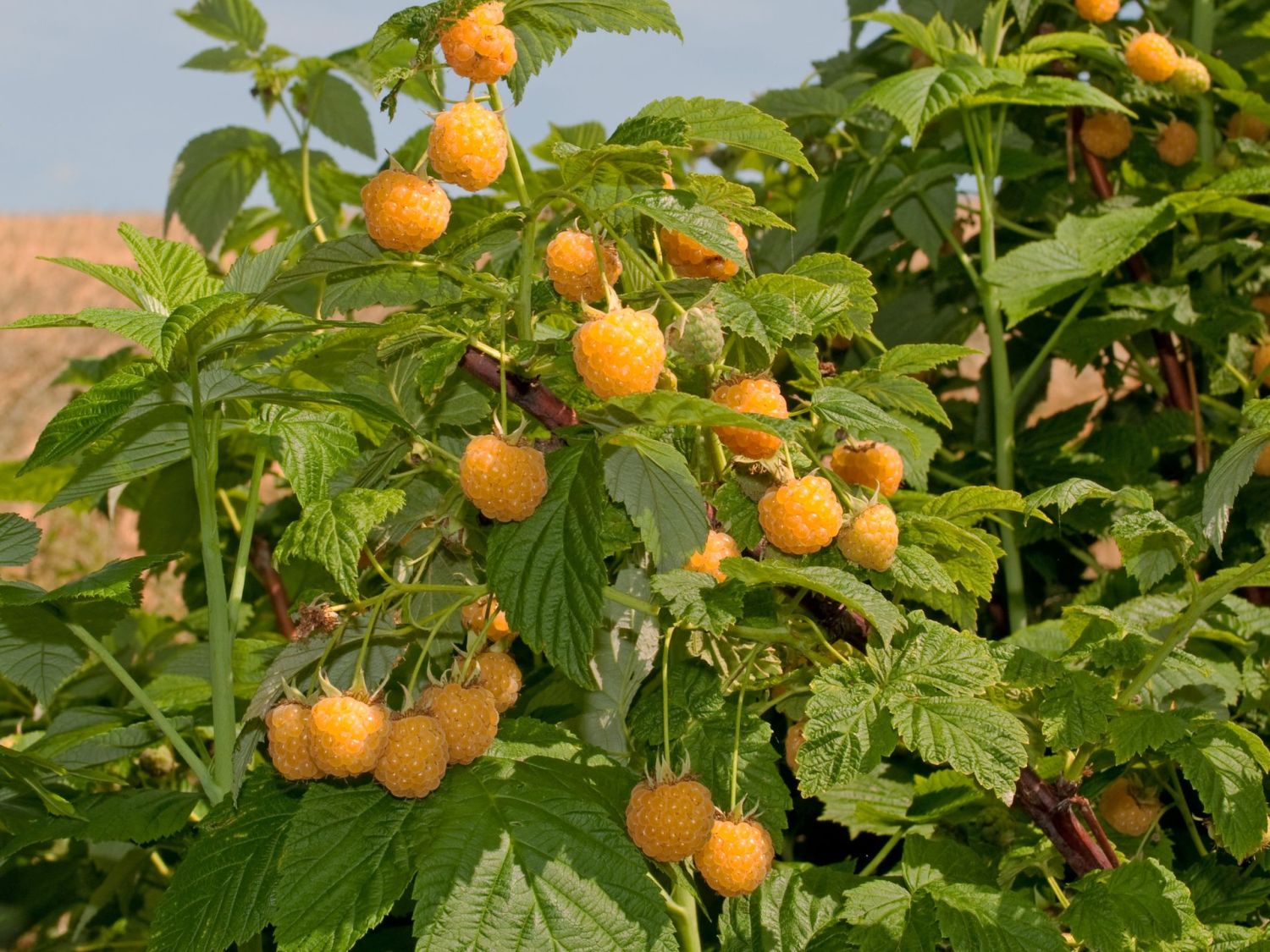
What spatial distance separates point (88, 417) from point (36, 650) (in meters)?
0.44

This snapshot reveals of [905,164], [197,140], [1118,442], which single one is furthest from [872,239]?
[197,140]

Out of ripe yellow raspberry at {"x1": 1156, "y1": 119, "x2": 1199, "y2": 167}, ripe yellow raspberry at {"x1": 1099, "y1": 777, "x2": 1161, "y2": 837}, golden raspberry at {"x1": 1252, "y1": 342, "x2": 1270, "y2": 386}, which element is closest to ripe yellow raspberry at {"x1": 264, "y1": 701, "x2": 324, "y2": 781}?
ripe yellow raspberry at {"x1": 1099, "y1": 777, "x2": 1161, "y2": 837}

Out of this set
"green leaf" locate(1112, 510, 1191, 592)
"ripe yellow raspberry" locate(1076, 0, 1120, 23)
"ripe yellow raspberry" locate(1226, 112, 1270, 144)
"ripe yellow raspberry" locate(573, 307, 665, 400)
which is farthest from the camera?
"ripe yellow raspberry" locate(1226, 112, 1270, 144)

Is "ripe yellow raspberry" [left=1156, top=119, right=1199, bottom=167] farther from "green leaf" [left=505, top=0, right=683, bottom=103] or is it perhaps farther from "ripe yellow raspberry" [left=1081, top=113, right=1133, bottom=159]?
"green leaf" [left=505, top=0, right=683, bottom=103]

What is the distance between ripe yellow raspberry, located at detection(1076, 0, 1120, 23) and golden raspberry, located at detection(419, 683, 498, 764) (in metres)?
1.39

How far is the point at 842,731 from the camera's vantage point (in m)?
0.87

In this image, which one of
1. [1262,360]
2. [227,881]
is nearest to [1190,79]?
[1262,360]

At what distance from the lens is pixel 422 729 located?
2.77ft

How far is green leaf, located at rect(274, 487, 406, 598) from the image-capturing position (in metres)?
0.83

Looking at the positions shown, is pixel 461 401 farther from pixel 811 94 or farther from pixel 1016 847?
pixel 811 94

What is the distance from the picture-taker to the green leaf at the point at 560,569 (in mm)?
822

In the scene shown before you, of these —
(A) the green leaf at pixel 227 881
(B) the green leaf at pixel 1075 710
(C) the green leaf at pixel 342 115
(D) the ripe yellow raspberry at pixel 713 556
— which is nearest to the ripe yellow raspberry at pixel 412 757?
(A) the green leaf at pixel 227 881

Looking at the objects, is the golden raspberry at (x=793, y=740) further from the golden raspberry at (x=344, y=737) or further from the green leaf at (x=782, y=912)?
the golden raspberry at (x=344, y=737)

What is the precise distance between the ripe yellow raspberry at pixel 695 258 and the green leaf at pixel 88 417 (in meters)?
0.42
